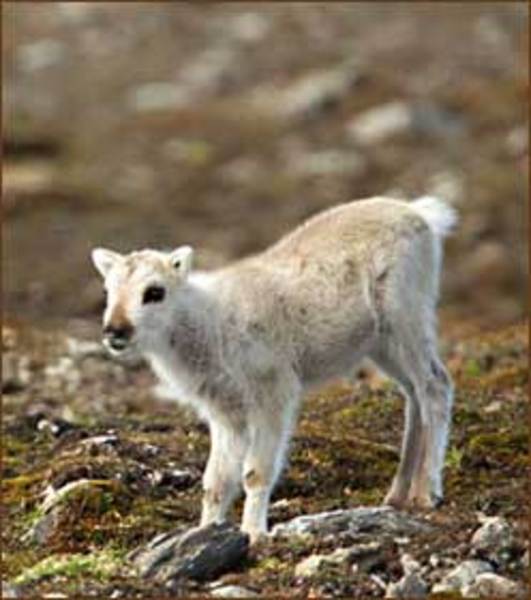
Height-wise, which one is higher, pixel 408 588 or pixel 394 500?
pixel 394 500

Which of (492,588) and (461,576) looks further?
(461,576)

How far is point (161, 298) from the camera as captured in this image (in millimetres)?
15531

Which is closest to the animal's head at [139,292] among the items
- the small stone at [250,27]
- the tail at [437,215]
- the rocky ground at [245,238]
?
the rocky ground at [245,238]

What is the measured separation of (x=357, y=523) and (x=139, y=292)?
245 cm

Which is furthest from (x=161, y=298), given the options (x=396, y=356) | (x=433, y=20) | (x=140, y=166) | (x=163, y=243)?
(x=433, y=20)

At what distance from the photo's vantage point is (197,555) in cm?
1378

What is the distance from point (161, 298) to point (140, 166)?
40.0 m

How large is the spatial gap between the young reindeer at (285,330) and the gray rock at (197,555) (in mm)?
1029

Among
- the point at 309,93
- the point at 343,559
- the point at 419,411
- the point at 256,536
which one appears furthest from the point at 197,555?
the point at 309,93

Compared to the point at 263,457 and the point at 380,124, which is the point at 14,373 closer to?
the point at 263,457

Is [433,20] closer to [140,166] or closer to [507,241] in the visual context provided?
[140,166]

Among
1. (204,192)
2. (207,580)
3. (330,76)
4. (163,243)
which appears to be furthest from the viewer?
(330,76)

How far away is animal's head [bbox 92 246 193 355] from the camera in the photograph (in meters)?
14.9

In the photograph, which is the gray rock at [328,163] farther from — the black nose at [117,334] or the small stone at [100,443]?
the black nose at [117,334]
